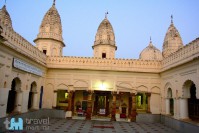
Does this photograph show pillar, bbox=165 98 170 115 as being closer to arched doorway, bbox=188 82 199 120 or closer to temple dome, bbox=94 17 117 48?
arched doorway, bbox=188 82 199 120

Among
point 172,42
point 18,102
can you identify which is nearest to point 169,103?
point 172,42

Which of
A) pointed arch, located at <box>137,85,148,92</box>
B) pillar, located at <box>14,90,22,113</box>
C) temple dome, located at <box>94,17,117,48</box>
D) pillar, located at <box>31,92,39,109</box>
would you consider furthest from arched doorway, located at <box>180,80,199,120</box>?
temple dome, located at <box>94,17,117,48</box>

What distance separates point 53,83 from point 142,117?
7712 mm

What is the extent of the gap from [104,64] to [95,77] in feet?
4.26

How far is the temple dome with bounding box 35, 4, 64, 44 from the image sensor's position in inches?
757

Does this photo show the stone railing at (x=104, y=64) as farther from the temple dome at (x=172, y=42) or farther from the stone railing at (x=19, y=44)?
the temple dome at (x=172, y=42)

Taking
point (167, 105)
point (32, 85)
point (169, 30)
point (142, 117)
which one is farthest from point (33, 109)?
point (169, 30)

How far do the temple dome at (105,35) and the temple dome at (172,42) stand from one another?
219 inches

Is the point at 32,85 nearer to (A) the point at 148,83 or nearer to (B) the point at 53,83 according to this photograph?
(B) the point at 53,83

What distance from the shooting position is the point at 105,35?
69.7ft

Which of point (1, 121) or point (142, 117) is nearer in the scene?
point (1, 121)

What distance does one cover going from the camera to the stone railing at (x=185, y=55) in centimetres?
993

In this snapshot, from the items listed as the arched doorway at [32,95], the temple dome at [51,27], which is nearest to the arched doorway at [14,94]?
the arched doorway at [32,95]

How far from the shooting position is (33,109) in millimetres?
13688
